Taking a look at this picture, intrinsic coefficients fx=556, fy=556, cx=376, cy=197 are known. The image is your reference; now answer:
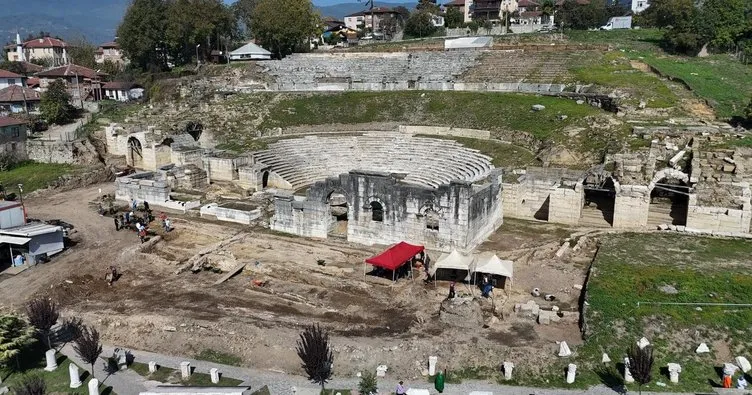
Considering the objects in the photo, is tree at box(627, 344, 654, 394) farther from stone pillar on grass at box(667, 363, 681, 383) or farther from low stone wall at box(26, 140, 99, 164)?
low stone wall at box(26, 140, 99, 164)

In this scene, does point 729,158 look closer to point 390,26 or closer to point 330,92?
point 330,92

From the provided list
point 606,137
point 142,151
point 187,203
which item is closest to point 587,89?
point 606,137

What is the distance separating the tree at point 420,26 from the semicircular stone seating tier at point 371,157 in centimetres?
4845

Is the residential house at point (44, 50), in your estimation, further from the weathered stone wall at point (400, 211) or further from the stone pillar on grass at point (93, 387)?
the stone pillar on grass at point (93, 387)

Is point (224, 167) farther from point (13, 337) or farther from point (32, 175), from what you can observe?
point (13, 337)

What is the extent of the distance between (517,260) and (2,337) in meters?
18.9

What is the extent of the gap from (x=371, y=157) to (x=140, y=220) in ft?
55.4

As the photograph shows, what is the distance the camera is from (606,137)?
34312 mm

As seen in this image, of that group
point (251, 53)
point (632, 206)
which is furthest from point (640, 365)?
point (251, 53)

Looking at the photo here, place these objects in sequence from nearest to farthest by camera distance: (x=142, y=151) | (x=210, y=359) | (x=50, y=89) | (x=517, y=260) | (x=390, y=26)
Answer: (x=210, y=359), (x=517, y=260), (x=142, y=151), (x=50, y=89), (x=390, y=26)

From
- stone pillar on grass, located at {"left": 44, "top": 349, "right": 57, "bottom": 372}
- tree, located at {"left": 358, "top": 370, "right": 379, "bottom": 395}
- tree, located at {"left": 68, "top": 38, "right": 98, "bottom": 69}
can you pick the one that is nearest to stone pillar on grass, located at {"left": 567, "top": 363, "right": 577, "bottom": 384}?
tree, located at {"left": 358, "top": 370, "right": 379, "bottom": 395}

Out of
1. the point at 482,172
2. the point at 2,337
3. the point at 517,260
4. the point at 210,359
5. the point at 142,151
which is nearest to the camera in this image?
the point at 2,337

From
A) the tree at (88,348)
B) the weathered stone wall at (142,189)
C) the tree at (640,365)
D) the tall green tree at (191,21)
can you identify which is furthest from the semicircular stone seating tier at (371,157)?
the tall green tree at (191,21)

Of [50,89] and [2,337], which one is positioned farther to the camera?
[50,89]
